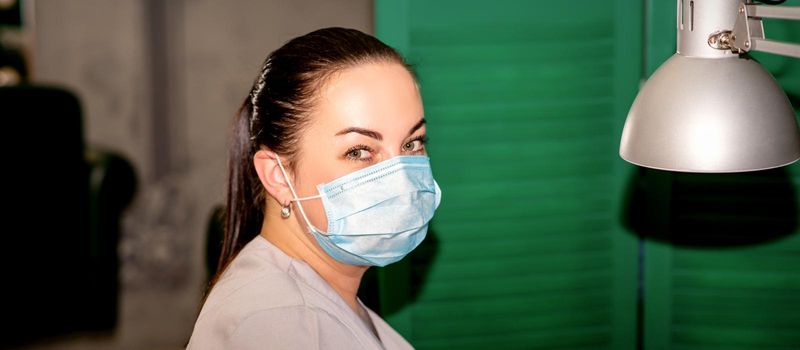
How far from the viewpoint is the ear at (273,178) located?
1487mm

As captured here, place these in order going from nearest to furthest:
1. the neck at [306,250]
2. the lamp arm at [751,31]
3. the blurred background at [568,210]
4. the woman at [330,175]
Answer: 1. the lamp arm at [751,31]
2. the woman at [330,175]
3. the neck at [306,250]
4. the blurred background at [568,210]

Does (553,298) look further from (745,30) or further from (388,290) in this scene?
(745,30)

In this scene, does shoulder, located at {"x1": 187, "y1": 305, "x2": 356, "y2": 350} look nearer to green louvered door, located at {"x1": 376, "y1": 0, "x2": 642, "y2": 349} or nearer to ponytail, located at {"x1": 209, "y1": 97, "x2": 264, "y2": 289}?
ponytail, located at {"x1": 209, "y1": 97, "x2": 264, "y2": 289}

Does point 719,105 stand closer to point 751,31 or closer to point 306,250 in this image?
point 751,31

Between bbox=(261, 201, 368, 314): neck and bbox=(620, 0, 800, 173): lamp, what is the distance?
524mm

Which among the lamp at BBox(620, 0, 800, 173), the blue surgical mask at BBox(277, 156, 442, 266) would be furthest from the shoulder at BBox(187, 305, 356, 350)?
the lamp at BBox(620, 0, 800, 173)

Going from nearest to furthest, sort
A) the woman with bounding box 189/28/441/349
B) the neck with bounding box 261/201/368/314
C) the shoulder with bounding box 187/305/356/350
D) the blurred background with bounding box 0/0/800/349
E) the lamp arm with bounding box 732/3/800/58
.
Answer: the lamp arm with bounding box 732/3/800/58 → the shoulder with bounding box 187/305/356/350 → the woman with bounding box 189/28/441/349 → the neck with bounding box 261/201/368/314 → the blurred background with bounding box 0/0/800/349

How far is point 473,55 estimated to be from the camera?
204 centimetres

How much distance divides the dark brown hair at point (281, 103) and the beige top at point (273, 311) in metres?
0.14

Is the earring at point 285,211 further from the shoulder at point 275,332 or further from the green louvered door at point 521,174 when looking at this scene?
the green louvered door at point 521,174

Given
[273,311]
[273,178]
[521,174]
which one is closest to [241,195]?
[273,178]

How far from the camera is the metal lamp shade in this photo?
1.21 metres

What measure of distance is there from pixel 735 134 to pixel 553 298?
1.02 meters

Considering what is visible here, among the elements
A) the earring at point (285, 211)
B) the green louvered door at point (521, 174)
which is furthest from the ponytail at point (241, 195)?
the green louvered door at point (521, 174)
